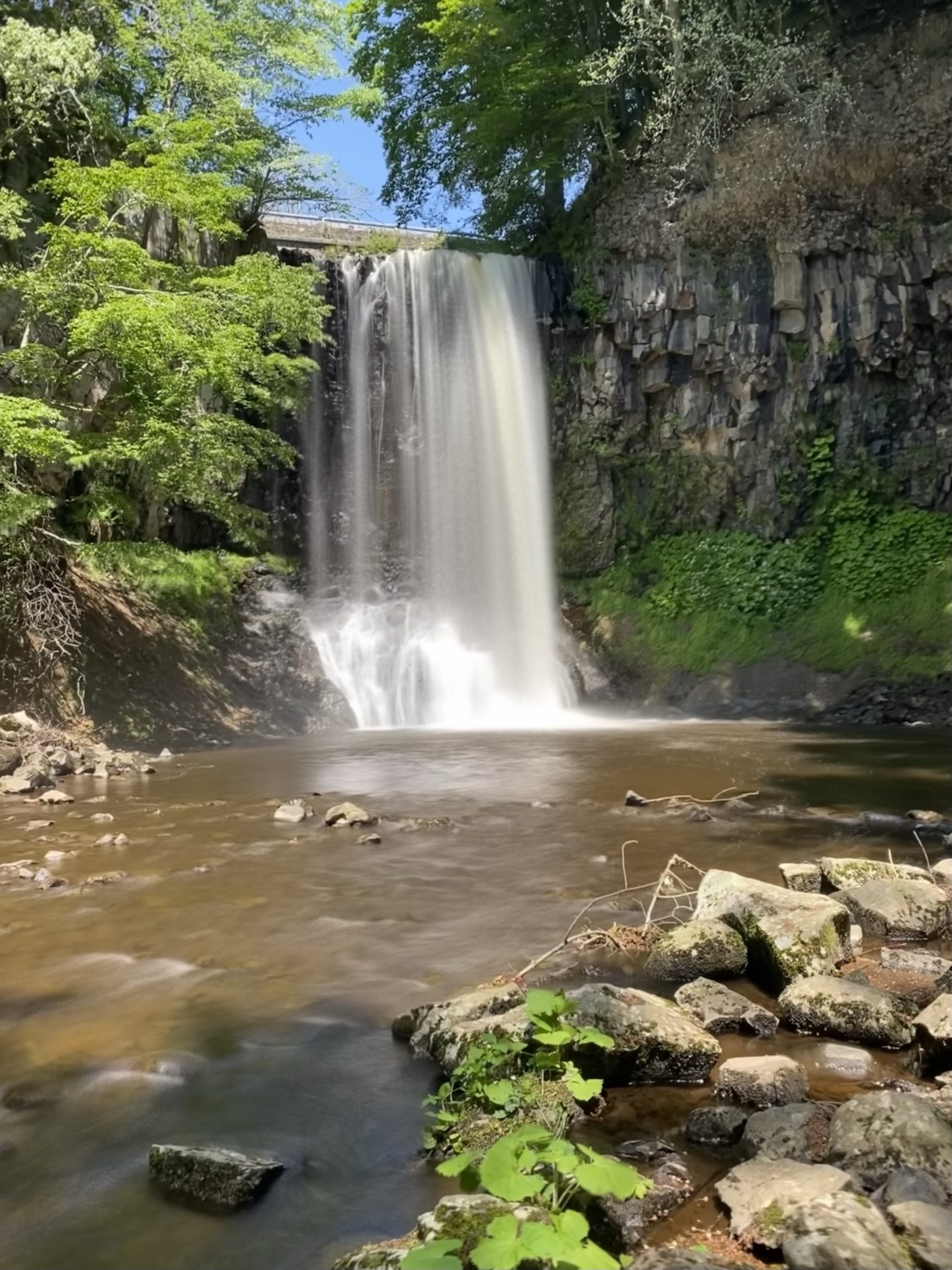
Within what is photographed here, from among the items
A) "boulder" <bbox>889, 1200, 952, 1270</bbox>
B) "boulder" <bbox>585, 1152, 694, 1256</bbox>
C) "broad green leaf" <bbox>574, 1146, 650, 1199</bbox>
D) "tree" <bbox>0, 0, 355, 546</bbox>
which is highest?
"tree" <bbox>0, 0, 355, 546</bbox>

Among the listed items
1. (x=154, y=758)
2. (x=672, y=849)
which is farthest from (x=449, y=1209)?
(x=154, y=758)

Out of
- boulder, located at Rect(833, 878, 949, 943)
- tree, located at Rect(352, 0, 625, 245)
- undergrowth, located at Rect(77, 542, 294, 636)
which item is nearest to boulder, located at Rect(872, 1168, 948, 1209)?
boulder, located at Rect(833, 878, 949, 943)

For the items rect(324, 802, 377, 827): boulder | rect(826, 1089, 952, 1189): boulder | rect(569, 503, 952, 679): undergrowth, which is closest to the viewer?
rect(826, 1089, 952, 1189): boulder

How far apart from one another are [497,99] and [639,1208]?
23100mm

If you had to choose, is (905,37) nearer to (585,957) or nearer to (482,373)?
(482,373)

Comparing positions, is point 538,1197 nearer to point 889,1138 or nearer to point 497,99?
point 889,1138

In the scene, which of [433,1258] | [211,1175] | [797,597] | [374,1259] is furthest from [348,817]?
[797,597]

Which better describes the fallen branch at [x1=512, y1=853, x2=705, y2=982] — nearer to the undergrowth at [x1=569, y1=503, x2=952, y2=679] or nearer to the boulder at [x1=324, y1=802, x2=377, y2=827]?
the boulder at [x1=324, y1=802, x2=377, y2=827]

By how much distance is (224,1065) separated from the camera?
3.57 meters

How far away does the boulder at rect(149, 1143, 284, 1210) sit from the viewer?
2.70m

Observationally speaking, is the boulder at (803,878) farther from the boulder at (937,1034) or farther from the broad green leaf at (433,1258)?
the broad green leaf at (433,1258)

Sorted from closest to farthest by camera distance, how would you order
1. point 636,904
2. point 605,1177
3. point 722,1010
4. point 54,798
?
point 605,1177 < point 722,1010 < point 636,904 < point 54,798

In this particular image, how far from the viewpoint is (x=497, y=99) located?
838 inches

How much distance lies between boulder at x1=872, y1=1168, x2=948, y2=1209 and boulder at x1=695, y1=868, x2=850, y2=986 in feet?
5.07
